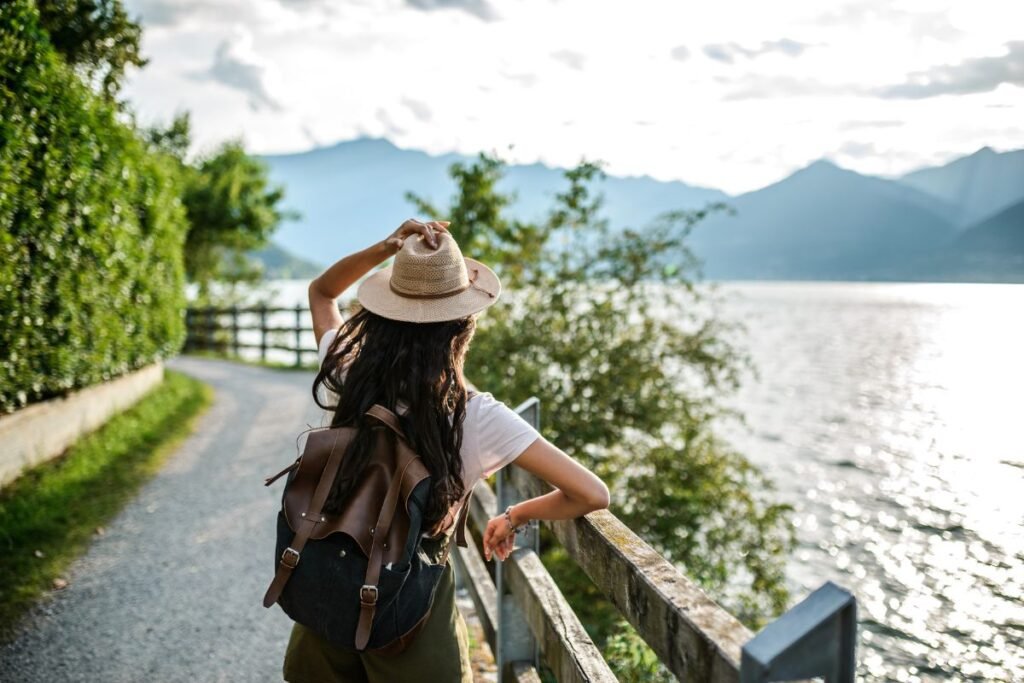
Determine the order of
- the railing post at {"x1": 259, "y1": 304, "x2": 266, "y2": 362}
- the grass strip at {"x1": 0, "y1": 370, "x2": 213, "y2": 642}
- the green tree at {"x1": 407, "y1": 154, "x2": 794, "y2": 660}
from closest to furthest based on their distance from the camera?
the grass strip at {"x1": 0, "y1": 370, "x2": 213, "y2": 642}, the green tree at {"x1": 407, "y1": 154, "x2": 794, "y2": 660}, the railing post at {"x1": 259, "y1": 304, "x2": 266, "y2": 362}

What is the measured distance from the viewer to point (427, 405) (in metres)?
1.94

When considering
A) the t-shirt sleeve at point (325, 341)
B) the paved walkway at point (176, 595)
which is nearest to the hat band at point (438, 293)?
the t-shirt sleeve at point (325, 341)

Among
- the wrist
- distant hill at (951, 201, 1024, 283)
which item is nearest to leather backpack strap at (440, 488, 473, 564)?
the wrist

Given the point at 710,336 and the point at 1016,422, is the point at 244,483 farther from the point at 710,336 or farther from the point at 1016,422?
the point at 1016,422

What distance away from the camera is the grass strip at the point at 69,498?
5.02 metres

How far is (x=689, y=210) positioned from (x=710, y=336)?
1.46 m

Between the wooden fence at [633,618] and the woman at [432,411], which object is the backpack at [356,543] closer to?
the woman at [432,411]

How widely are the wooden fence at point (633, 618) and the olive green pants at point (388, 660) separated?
16.5 inches

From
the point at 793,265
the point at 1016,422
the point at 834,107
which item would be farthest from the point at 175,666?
the point at 793,265

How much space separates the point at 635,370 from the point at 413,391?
21.5ft

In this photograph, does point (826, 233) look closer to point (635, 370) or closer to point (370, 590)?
point (635, 370)

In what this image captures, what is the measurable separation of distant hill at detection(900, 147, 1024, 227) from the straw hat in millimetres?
14202

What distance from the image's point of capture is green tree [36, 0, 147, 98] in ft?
33.8

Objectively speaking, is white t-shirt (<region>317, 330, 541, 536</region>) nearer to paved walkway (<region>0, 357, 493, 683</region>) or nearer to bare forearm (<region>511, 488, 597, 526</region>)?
bare forearm (<region>511, 488, 597, 526</region>)
